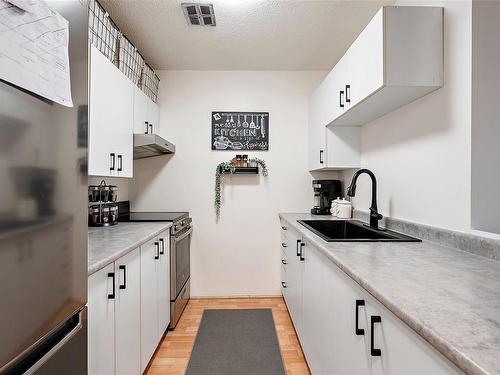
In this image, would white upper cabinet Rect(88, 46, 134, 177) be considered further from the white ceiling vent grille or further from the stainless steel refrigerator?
the stainless steel refrigerator

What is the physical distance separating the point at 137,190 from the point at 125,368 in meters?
2.03

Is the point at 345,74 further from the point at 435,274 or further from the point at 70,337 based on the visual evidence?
the point at 70,337

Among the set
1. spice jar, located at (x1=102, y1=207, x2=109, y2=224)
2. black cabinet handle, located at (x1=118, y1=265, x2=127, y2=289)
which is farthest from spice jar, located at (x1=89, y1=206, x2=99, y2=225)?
black cabinet handle, located at (x1=118, y1=265, x2=127, y2=289)

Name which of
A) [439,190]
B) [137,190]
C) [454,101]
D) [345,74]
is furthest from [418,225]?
[137,190]

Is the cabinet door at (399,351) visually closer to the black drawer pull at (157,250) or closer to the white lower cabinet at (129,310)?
the white lower cabinet at (129,310)

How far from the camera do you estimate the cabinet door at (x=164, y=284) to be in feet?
7.25

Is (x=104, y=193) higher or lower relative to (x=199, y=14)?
lower

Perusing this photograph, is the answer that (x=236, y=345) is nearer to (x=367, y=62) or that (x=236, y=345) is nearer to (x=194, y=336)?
(x=194, y=336)

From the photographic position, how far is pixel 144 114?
107 inches

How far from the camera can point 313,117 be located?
120 inches

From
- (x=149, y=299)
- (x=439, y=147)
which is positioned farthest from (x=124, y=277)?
(x=439, y=147)

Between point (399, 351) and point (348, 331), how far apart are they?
0.38 m

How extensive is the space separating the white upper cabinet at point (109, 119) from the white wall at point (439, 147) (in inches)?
76.0

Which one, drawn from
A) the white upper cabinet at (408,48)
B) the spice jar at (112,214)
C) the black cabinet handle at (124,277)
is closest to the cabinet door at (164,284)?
the spice jar at (112,214)
